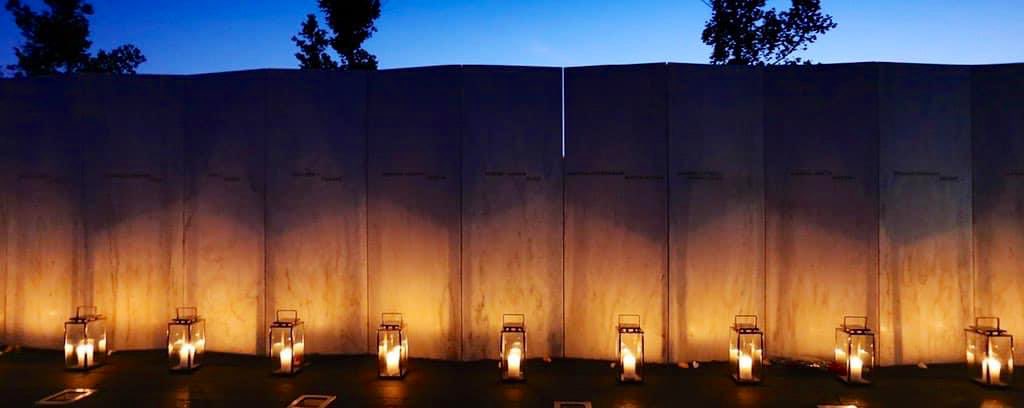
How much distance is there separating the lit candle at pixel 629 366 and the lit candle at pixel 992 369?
150 inches

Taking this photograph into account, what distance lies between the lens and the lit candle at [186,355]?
756 cm

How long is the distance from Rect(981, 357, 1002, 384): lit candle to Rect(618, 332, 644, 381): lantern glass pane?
3.76m

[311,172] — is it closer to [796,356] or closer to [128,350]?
[128,350]

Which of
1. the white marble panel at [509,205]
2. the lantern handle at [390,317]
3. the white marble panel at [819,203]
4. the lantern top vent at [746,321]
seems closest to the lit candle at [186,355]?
the lantern handle at [390,317]

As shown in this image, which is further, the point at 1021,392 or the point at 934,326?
the point at 934,326

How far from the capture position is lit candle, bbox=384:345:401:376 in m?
7.27

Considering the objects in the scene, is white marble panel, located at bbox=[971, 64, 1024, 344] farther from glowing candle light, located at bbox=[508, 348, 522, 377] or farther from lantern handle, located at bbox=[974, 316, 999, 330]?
glowing candle light, located at bbox=[508, 348, 522, 377]

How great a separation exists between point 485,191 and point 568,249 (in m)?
1.32

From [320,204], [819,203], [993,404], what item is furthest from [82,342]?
[993,404]

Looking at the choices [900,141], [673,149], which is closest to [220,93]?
[673,149]

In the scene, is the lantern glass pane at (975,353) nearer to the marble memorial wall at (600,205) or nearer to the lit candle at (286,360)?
the marble memorial wall at (600,205)

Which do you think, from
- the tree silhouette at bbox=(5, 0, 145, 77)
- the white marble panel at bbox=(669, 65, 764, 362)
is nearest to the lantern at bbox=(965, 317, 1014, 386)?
the white marble panel at bbox=(669, 65, 764, 362)

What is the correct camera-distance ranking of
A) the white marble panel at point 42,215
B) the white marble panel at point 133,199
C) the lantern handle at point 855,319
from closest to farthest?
the lantern handle at point 855,319 → the white marble panel at point 133,199 → the white marble panel at point 42,215

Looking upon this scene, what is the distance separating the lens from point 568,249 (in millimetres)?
8258
